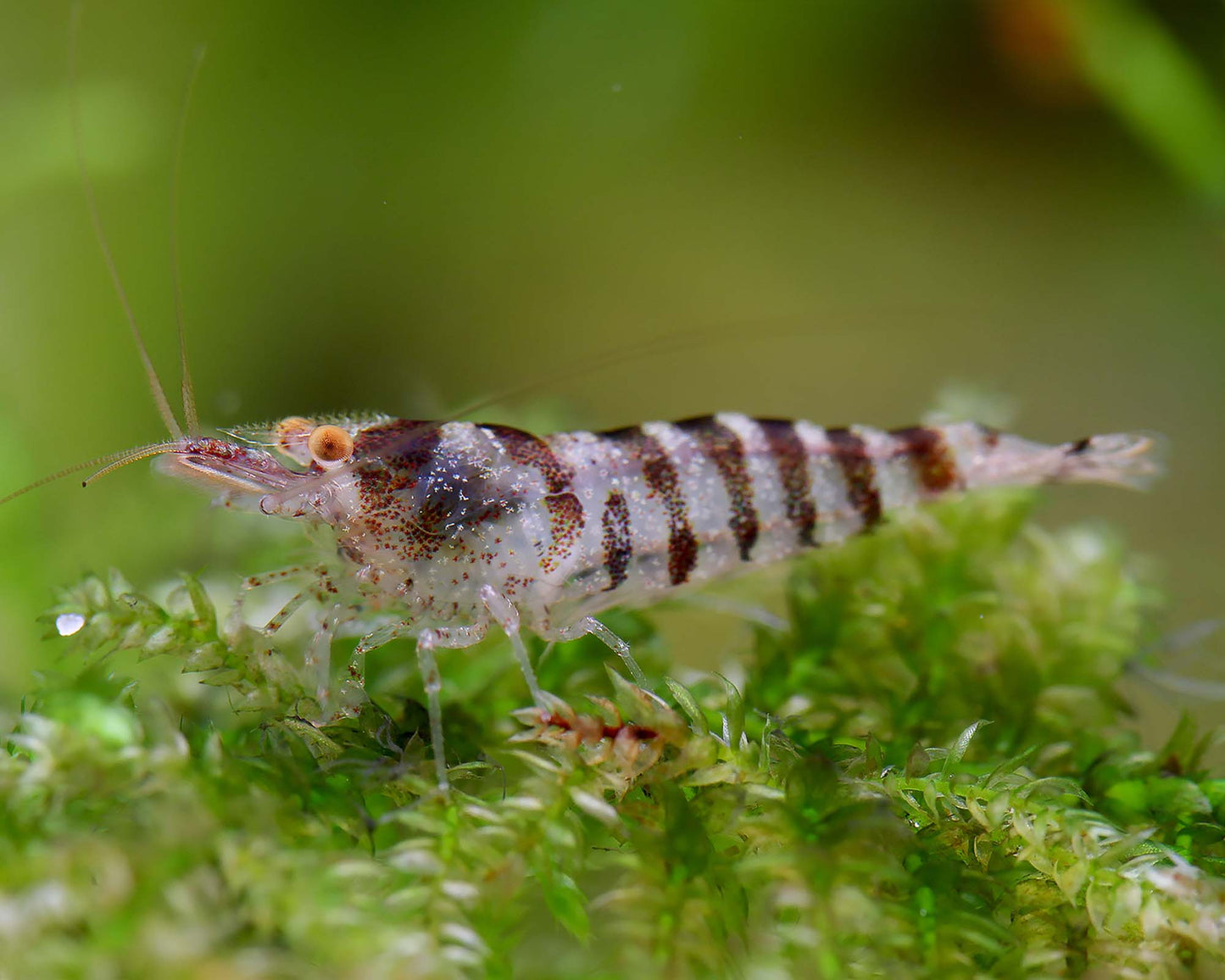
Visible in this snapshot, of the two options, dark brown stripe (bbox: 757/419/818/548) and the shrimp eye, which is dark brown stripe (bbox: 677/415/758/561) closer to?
dark brown stripe (bbox: 757/419/818/548)

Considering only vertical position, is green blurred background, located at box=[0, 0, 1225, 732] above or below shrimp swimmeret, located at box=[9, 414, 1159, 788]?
above

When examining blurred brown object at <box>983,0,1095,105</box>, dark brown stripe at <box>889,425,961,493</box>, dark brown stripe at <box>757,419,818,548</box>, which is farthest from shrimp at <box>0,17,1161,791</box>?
blurred brown object at <box>983,0,1095,105</box>

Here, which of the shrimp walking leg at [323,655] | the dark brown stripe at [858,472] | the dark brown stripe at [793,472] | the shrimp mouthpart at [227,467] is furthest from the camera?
the dark brown stripe at [858,472]

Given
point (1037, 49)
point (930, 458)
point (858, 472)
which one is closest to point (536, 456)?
point (858, 472)

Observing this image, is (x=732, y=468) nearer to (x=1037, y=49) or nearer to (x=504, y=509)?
(x=504, y=509)

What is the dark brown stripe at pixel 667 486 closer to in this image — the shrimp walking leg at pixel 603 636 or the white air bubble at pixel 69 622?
the shrimp walking leg at pixel 603 636

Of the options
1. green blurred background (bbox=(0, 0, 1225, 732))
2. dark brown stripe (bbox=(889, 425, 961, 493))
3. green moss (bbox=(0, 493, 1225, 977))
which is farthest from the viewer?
green blurred background (bbox=(0, 0, 1225, 732))

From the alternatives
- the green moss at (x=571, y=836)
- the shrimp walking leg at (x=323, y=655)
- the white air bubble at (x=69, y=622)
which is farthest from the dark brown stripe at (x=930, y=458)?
the white air bubble at (x=69, y=622)
